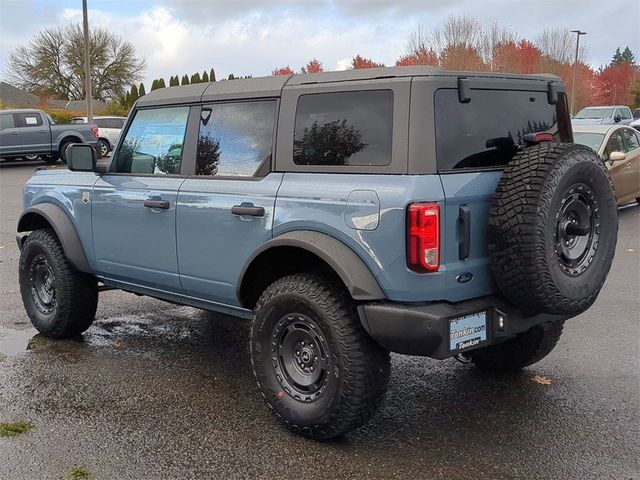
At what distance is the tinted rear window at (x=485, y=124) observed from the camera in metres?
3.46

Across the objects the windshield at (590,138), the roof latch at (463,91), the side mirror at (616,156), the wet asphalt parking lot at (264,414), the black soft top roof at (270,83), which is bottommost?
the wet asphalt parking lot at (264,414)

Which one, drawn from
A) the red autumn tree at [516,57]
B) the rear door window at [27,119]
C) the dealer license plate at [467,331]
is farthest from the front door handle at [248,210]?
the red autumn tree at [516,57]

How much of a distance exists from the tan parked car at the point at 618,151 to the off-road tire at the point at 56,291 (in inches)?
308

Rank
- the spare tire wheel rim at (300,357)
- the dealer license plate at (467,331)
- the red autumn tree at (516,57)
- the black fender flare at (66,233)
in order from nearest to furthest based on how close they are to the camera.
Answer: the dealer license plate at (467,331) < the spare tire wheel rim at (300,357) < the black fender flare at (66,233) < the red autumn tree at (516,57)

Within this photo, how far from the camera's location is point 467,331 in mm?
3414

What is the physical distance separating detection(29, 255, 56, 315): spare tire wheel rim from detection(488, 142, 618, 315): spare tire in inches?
144

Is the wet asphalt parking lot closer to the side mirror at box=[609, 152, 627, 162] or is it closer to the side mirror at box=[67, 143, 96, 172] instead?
the side mirror at box=[67, 143, 96, 172]

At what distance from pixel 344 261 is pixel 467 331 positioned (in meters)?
0.70

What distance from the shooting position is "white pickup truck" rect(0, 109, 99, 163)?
22172 millimetres

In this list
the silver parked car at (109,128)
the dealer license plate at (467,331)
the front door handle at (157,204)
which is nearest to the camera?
the dealer license plate at (467,331)

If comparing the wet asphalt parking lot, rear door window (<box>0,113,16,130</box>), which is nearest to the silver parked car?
rear door window (<box>0,113,16,130</box>)

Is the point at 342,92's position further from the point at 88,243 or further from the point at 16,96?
the point at 16,96

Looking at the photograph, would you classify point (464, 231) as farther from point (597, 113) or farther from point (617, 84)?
point (617, 84)

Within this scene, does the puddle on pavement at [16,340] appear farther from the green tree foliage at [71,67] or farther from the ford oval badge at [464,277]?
the green tree foliage at [71,67]
